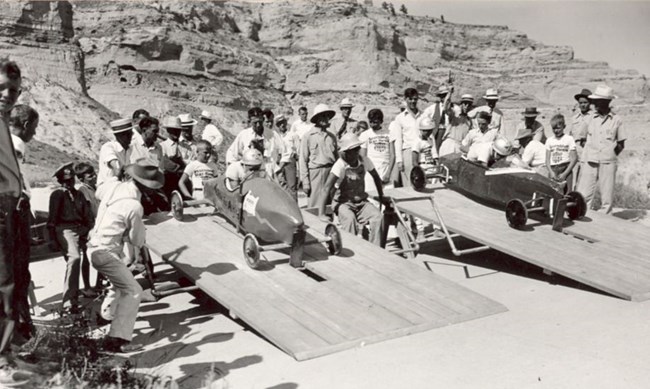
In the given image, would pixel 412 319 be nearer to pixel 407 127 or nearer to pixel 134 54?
pixel 407 127

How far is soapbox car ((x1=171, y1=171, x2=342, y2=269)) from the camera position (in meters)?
8.05

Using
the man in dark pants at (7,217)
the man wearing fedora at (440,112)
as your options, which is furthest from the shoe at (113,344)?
the man wearing fedora at (440,112)

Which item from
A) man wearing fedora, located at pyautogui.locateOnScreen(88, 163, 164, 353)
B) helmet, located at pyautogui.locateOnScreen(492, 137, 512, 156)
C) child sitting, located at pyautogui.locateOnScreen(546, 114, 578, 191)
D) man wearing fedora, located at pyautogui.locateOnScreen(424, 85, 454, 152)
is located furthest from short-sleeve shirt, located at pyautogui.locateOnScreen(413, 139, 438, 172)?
man wearing fedora, located at pyautogui.locateOnScreen(88, 163, 164, 353)

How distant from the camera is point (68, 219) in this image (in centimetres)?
808

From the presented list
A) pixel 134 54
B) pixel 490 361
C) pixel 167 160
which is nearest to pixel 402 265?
pixel 490 361

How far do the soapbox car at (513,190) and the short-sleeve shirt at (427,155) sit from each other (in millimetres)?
315

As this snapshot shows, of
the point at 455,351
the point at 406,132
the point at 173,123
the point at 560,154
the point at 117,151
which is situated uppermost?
the point at 173,123

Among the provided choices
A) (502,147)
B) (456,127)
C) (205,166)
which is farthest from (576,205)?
(205,166)

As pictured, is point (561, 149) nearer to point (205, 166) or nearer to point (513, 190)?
point (513, 190)

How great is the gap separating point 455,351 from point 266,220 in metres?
2.94

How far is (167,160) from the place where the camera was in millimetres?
10258

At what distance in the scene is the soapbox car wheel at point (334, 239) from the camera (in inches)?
337

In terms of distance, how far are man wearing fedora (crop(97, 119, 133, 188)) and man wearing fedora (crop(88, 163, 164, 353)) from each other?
1816mm

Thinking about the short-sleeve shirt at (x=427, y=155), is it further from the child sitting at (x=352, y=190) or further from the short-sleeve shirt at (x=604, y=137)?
the short-sleeve shirt at (x=604, y=137)
